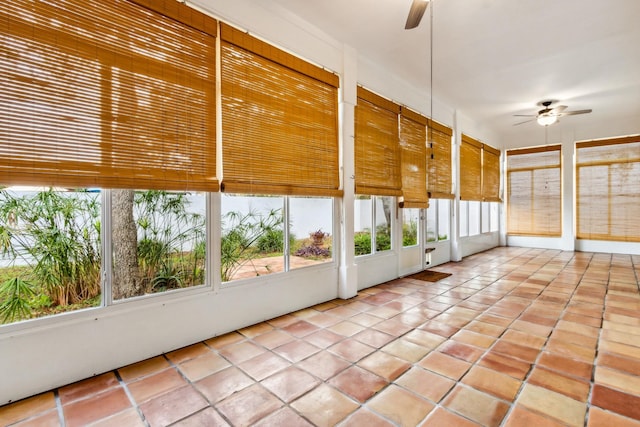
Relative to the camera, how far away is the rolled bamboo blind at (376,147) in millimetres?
4430

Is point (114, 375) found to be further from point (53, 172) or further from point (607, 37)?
point (607, 37)

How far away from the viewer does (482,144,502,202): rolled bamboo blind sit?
26.9 ft

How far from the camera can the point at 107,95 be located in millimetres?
2295

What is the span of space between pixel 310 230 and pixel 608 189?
27.9 ft

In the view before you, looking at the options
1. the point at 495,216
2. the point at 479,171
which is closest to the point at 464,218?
the point at 479,171

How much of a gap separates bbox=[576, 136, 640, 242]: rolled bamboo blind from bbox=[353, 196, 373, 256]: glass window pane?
7.04 meters

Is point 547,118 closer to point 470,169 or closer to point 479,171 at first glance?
point 470,169

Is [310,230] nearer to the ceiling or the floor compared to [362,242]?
nearer to the ceiling

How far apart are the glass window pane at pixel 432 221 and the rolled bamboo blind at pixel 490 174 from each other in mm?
2467

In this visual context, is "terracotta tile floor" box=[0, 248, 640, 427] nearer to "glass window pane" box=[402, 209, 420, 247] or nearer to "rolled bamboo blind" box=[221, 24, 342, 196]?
"rolled bamboo blind" box=[221, 24, 342, 196]

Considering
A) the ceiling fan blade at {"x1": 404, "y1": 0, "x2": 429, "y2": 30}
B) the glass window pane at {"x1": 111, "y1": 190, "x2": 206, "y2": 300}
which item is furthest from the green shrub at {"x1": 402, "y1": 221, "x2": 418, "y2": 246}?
the glass window pane at {"x1": 111, "y1": 190, "x2": 206, "y2": 300}

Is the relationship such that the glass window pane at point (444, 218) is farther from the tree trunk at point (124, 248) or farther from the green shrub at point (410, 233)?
the tree trunk at point (124, 248)

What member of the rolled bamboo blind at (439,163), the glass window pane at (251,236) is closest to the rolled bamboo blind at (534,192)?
the rolled bamboo blind at (439,163)

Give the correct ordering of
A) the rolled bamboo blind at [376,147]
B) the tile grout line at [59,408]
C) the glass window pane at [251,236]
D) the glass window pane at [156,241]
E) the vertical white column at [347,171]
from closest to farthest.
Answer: the tile grout line at [59,408] → the glass window pane at [156,241] → the glass window pane at [251,236] → the vertical white column at [347,171] → the rolled bamboo blind at [376,147]
